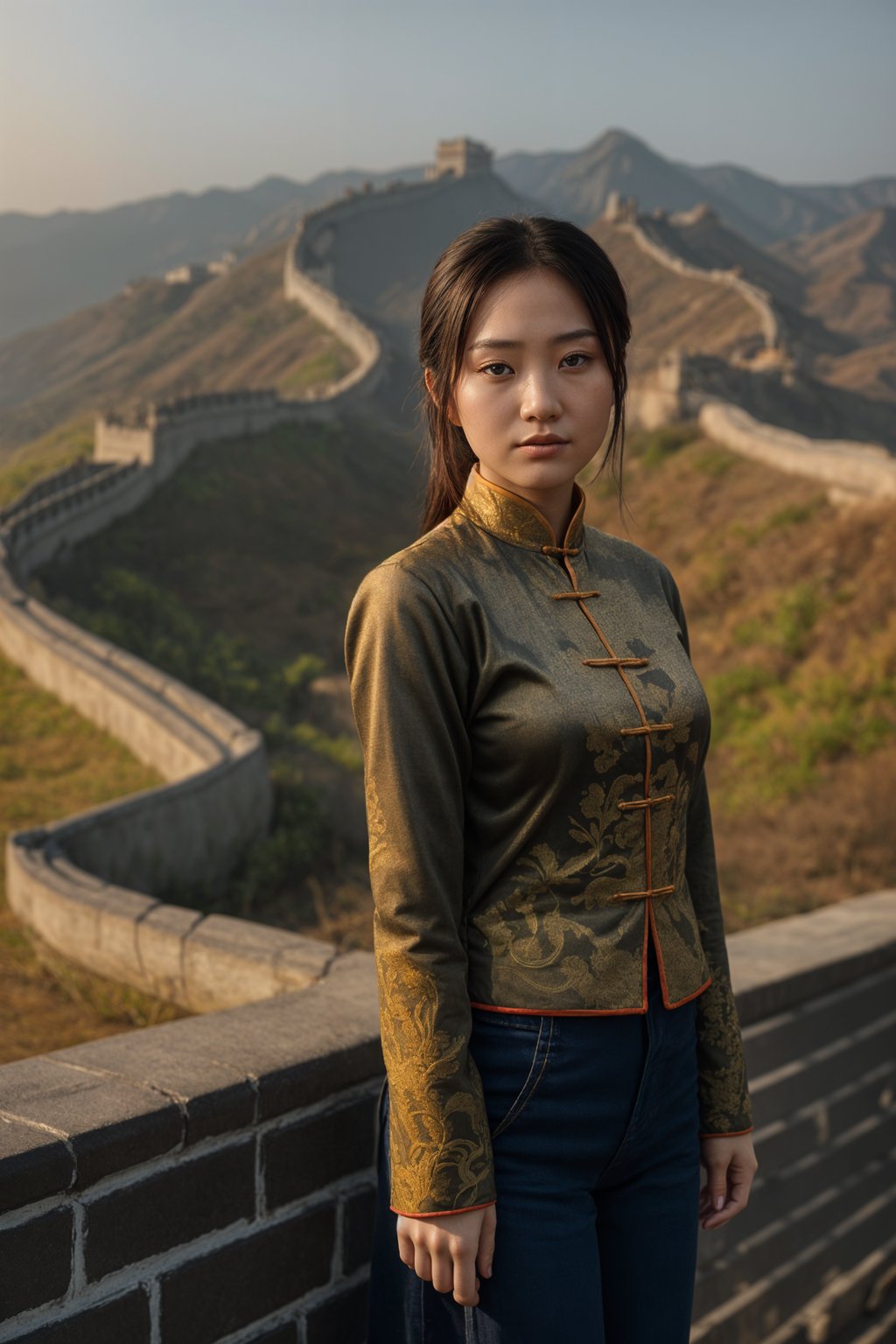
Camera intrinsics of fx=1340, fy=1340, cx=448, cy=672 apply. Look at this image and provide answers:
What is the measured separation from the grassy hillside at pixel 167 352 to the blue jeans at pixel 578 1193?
123ft

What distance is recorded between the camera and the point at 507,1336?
157 centimetres

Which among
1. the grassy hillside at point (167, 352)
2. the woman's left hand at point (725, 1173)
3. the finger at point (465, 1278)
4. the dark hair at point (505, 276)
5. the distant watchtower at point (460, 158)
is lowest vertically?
the woman's left hand at point (725, 1173)

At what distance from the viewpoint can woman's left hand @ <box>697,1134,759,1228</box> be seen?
1.88 m

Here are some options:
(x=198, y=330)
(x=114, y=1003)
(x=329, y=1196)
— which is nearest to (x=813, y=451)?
(x=114, y=1003)

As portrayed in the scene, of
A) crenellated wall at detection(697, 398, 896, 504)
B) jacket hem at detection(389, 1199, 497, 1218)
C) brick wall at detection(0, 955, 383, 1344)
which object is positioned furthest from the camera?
crenellated wall at detection(697, 398, 896, 504)

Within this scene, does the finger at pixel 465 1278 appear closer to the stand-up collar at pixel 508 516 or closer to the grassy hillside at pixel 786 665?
the stand-up collar at pixel 508 516

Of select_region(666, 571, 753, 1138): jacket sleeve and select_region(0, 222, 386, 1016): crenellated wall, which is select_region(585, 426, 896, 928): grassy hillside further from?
select_region(666, 571, 753, 1138): jacket sleeve

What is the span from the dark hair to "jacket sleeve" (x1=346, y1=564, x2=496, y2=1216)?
1.08 ft

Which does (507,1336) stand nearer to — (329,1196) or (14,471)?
(329,1196)

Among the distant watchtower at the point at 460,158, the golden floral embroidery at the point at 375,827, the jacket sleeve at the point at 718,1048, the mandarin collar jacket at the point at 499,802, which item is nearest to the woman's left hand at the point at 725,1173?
the jacket sleeve at the point at 718,1048

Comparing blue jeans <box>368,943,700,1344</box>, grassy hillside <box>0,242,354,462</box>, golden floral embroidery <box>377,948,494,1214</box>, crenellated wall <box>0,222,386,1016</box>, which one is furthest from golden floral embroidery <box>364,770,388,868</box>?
grassy hillside <box>0,242,354,462</box>

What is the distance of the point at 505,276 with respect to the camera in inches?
66.1

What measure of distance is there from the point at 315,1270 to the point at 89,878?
5.00 metres

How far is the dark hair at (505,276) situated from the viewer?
1.68m
